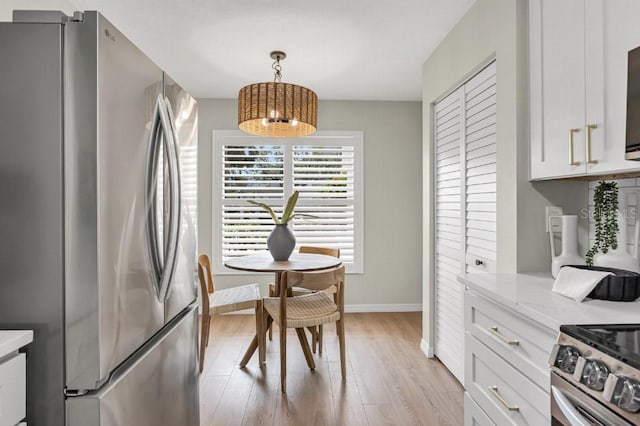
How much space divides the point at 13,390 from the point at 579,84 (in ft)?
6.81

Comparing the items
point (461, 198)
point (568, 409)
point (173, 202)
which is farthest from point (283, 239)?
point (568, 409)

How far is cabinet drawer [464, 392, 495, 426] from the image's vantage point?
5.01 feet

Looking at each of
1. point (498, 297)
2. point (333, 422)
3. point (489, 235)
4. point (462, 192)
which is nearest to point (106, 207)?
point (498, 297)

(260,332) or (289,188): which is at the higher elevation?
(289,188)

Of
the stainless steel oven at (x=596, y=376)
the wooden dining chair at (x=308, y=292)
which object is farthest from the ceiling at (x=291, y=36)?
the stainless steel oven at (x=596, y=376)

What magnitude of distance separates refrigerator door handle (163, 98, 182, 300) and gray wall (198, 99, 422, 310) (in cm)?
312

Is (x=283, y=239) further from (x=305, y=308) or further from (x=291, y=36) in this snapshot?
(x=291, y=36)

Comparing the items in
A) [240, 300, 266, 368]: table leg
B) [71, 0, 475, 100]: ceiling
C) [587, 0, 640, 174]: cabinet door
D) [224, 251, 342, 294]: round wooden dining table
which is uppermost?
[71, 0, 475, 100]: ceiling

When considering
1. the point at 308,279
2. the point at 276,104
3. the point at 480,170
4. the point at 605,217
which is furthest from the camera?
the point at 276,104

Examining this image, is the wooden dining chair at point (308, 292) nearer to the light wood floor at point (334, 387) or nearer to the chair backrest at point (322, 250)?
the chair backrest at point (322, 250)

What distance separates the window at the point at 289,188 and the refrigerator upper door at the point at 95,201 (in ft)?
10.8

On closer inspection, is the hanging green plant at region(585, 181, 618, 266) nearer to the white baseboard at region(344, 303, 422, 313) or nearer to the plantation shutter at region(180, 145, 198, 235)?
the plantation shutter at region(180, 145, 198, 235)

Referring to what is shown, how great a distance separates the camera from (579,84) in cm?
153

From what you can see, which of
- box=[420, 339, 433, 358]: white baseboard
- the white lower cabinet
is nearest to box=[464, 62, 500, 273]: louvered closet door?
the white lower cabinet
